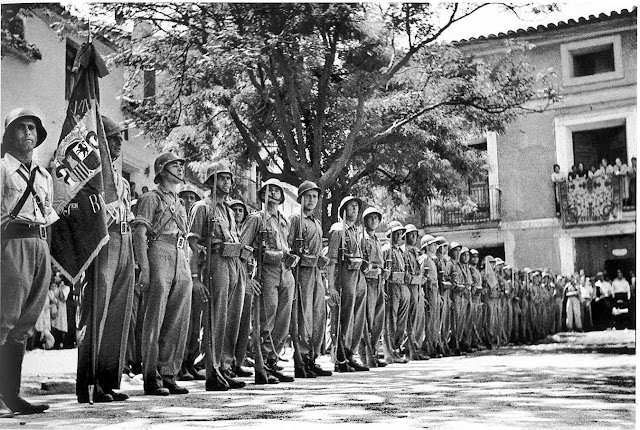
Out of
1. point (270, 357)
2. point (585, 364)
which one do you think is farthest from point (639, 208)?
point (270, 357)

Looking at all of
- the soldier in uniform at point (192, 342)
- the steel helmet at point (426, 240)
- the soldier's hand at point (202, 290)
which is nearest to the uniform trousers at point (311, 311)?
the soldier in uniform at point (192, 342)

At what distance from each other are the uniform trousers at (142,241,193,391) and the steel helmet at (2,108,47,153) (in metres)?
1.03

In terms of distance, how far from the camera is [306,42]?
6.36 m

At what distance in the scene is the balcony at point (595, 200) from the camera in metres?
5.69

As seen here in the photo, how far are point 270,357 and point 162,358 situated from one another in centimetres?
112

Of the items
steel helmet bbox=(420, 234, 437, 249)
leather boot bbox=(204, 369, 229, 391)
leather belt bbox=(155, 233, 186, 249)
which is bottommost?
leather boot bbox=(204, 369, 229, 391)

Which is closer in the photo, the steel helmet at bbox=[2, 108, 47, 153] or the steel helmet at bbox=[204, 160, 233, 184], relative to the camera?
the steel helmet at bbox=[2, 108, 47, 153]

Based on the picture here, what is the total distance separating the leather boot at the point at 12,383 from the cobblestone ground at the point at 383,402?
0.09 meters

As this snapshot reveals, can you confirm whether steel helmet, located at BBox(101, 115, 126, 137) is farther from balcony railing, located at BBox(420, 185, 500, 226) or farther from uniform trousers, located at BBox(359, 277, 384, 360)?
uniform trousers, located at BBox(359, 277, 384, 360)

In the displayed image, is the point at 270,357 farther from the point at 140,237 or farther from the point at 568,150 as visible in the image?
the point at 568,150

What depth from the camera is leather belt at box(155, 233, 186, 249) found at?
17.5ft

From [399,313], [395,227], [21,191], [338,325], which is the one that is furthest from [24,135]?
[399,313]

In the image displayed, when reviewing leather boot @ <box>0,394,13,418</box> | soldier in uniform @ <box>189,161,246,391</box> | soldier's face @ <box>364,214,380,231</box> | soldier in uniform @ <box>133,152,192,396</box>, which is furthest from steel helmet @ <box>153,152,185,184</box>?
soldier's face @ <box>364,214,380,231</box>

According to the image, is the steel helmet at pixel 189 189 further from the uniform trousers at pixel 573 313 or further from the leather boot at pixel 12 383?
the uniform trousers at pixel 573 313
